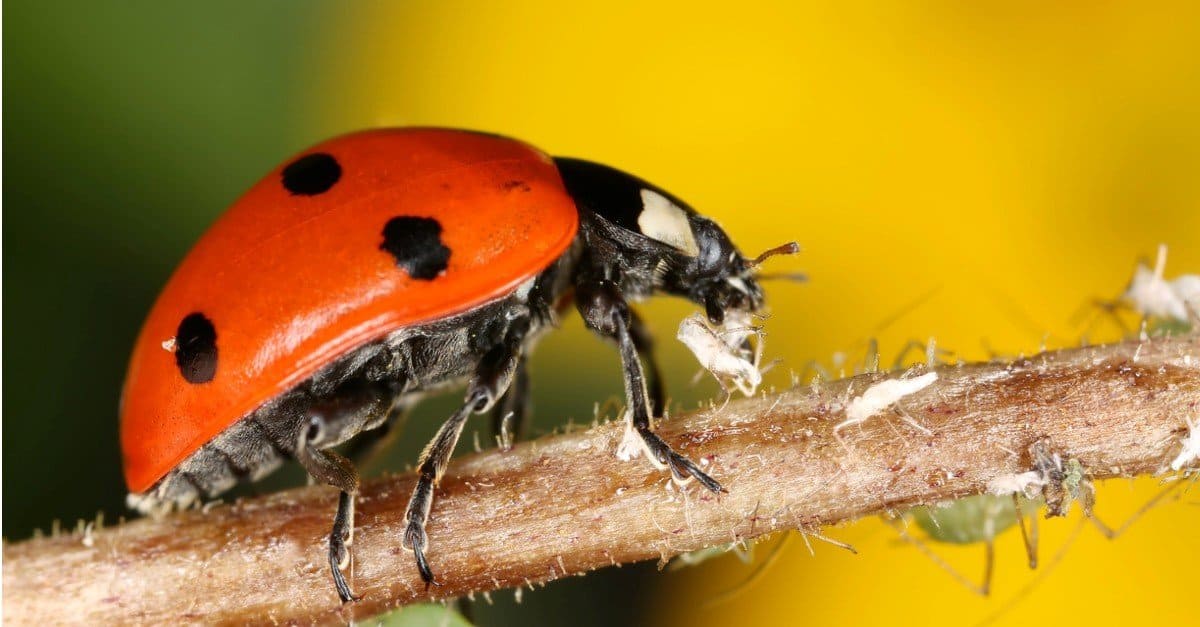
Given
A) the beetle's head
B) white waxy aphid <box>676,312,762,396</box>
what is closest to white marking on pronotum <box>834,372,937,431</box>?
white waxy aphid <box>676,312,762,396</box>

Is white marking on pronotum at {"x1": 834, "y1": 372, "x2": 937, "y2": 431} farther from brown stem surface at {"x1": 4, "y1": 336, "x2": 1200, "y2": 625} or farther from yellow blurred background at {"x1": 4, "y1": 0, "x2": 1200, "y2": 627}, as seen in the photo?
yellow blurred background at {"x1": 4, "y1": 0, "x2": 1200, "y2": 627}

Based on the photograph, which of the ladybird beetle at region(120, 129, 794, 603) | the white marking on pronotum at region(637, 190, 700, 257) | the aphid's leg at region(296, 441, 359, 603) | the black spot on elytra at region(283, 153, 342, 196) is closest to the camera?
the aphid's leg at region(296, 441, 359, 603)

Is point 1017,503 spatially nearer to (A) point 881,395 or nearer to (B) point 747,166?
(A) point 881,395

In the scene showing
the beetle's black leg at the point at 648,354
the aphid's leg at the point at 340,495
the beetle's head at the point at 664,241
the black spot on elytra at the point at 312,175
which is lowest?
the aphid's leg at the point at 340,495

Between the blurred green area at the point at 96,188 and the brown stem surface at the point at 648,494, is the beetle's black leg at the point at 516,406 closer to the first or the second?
the brown stem surface at the point at 648,494

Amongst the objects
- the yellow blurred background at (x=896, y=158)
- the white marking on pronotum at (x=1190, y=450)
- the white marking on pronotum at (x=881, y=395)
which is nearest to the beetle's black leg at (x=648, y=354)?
the yellow blurred background at (x=896, y=158)

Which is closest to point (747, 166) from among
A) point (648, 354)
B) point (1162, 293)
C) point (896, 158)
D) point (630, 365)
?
point (896, 158)
